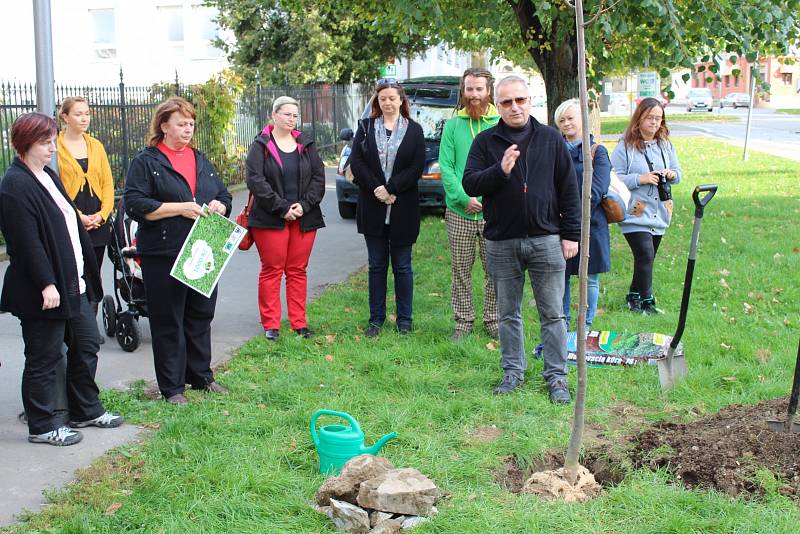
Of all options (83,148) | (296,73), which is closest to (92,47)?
(296,73)

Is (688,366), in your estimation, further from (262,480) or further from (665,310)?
(262,480)

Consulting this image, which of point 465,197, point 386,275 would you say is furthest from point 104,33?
point 465,197

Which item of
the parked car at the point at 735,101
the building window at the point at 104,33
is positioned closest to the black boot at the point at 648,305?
the building window at the point at 104,33

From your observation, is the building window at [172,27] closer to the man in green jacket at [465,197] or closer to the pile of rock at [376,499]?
the man in green jacket at [465,197]

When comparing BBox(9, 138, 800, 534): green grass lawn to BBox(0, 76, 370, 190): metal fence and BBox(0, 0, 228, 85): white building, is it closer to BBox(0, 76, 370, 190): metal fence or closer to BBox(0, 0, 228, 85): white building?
BBox(0, 76, 370, 190): metal fence

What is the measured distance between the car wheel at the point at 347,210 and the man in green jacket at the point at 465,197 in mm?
7622

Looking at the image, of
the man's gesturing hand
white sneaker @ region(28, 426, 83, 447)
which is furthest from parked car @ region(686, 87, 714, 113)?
white sneaker @ region(28, 426, 83, 447)

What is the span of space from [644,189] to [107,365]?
15.7ft

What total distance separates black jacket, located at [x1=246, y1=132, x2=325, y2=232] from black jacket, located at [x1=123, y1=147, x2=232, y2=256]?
1282mm

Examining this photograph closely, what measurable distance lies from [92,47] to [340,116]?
1577cm

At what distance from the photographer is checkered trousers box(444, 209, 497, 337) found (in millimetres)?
7223

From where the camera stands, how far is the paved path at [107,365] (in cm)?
469

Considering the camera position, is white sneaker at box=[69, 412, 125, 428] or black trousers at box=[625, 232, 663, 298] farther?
black trousers at box=[625, 232, 663, 298]

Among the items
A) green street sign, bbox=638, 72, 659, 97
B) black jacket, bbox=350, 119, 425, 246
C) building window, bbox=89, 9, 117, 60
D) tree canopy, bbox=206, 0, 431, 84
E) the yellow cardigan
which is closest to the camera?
the yellow cardigan
